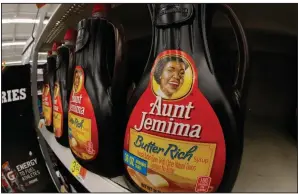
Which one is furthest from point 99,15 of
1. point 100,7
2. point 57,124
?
point 57,124

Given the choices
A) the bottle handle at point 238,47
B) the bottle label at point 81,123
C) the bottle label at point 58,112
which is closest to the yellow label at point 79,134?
the bottle label at point 81,123

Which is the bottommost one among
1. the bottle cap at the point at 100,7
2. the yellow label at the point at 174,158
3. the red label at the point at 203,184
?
the red label at the point at 203,184

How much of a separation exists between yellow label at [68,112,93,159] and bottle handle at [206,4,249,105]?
1.16 feet

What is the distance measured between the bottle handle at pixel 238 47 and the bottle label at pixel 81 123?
34 cm

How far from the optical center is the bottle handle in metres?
0.50

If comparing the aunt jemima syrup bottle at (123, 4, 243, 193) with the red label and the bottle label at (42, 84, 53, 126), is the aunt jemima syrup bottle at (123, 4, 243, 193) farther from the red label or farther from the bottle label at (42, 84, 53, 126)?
the bottle label at (42, 84, 53, 126)

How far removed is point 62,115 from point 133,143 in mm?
333

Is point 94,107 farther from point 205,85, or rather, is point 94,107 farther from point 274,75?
point 274,75

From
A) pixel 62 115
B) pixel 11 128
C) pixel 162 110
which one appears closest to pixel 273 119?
pixel 162 110

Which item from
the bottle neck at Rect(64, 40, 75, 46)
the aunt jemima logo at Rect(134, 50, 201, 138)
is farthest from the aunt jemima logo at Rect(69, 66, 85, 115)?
the aunt jemima logo at Rect(134, 50, 201, 138)

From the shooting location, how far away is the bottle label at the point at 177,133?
50 centimetres

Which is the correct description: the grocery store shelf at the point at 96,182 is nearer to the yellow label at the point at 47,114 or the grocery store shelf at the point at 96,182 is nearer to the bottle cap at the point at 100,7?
the yellow label at the point at 47,114

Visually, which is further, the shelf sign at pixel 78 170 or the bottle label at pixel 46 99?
the bottle label at pixel 46 99

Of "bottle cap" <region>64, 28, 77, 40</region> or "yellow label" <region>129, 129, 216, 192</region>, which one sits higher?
"bottle cap" <region>64, 28, 77, 40</region>
